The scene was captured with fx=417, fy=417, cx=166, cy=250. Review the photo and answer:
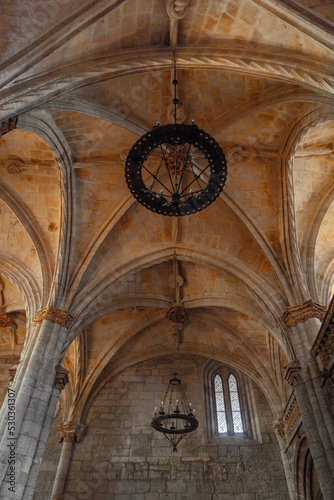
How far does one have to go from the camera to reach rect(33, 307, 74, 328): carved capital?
10.0 m

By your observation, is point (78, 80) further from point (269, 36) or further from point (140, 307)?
point (140, 307)

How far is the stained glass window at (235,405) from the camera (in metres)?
14.3

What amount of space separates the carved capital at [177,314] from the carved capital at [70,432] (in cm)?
469

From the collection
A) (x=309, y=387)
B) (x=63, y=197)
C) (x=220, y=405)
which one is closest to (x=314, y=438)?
(x=309, y=387)

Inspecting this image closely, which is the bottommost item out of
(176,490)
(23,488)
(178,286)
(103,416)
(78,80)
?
(23,488)

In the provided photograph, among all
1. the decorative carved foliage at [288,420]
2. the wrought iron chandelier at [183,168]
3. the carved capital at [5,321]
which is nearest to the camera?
the wrought iron chandelier at [183,168]

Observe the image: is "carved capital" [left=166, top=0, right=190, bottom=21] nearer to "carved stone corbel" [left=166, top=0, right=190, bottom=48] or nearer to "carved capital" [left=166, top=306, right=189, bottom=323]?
"carved stone corbel" [left=166, top=0, right=190, bottom=48]

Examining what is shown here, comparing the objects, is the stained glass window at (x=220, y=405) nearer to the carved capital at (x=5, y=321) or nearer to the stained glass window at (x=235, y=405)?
the stained glass window at (x=235, y=405)

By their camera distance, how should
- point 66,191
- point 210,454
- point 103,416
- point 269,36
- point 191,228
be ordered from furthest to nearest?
point 103,416, point 210,454, point 191,228, point 66,191, point 269,36

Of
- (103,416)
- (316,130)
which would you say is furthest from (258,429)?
(316,130)

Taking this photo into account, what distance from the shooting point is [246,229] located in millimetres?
11789

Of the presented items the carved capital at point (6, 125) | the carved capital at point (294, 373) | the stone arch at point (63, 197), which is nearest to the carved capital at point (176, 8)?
the carved capital at point (6, 125)

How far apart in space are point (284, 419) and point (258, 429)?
4.96 ft

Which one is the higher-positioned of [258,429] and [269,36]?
[269,36]
